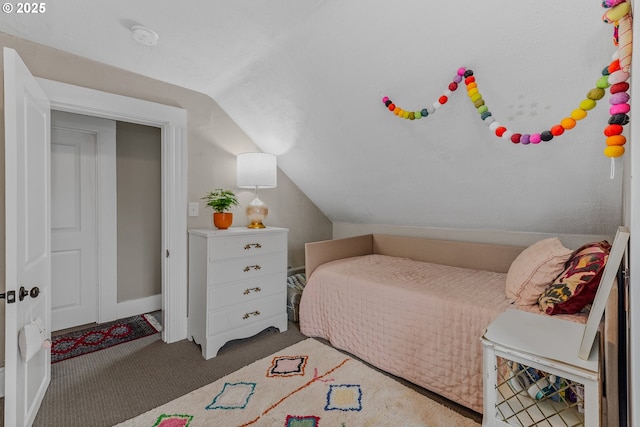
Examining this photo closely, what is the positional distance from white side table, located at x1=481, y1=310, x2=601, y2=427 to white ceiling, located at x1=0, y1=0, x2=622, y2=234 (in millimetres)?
1028

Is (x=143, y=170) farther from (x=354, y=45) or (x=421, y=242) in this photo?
(x=421, y=242)

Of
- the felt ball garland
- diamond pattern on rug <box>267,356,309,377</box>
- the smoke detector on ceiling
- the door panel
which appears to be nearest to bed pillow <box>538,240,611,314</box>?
the felt ball garland

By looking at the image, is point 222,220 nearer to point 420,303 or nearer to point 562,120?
point 420,303

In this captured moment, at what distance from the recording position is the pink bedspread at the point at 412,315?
67.7 inches

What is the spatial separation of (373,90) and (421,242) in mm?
1640

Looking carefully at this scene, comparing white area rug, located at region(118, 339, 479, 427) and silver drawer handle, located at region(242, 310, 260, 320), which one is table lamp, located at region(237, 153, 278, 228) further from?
white area rug, located at region(118, 339, 479, 427)

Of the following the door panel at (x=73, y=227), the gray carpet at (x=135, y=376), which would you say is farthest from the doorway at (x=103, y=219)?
the gray carpet at (x=135, y=376)

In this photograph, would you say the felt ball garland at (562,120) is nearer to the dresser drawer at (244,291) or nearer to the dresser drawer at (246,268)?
the dresser drawer at (246,268)

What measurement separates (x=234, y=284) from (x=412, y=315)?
131 cm

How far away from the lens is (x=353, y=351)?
2.28 meters

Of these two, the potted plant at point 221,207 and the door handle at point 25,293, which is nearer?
the door handle at point 25,293

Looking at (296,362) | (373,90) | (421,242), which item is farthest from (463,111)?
(296,362)

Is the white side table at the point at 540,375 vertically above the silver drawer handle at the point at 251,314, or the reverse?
the white side table at the point at 540,375

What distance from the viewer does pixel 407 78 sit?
1.77 metres
